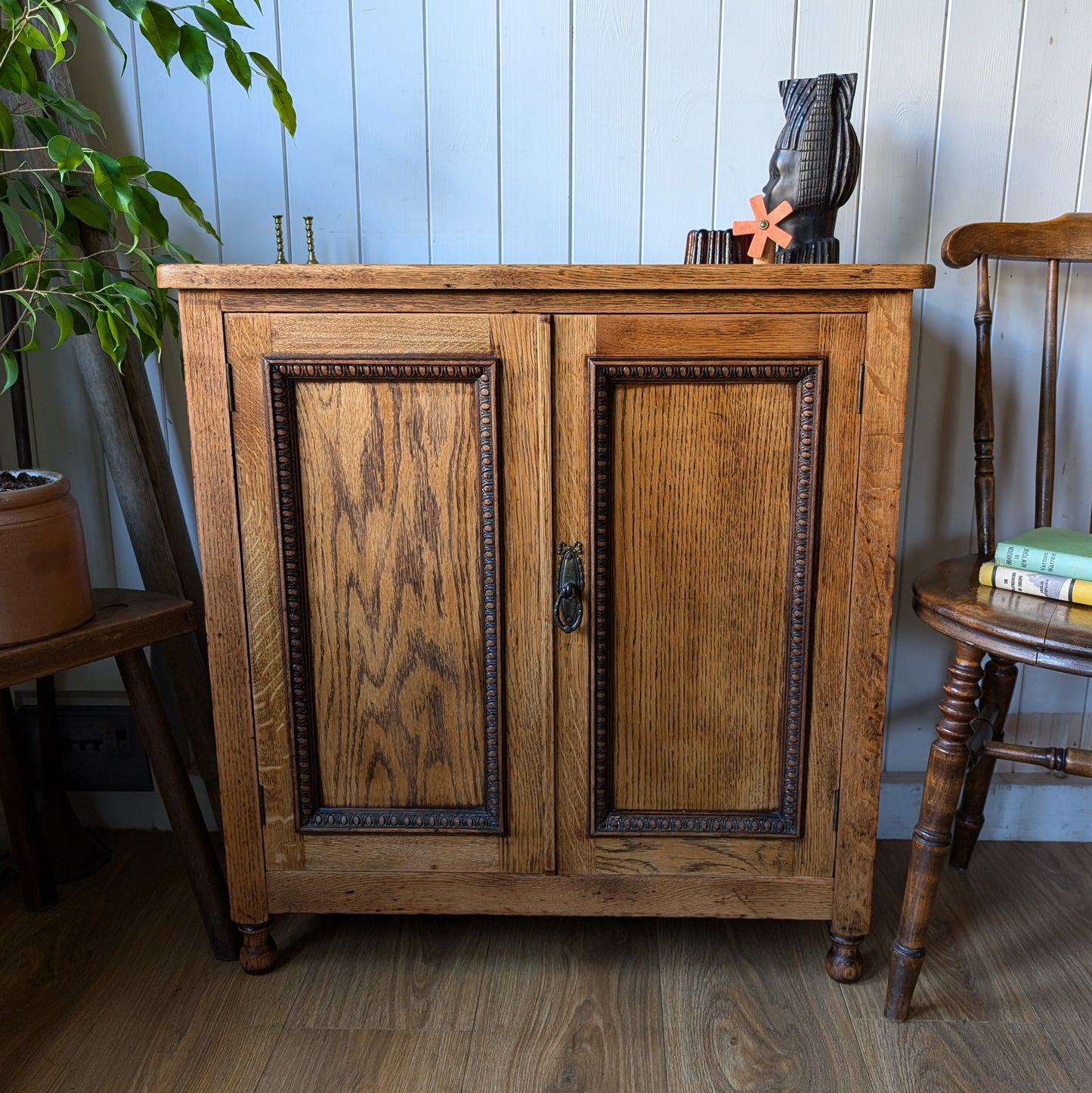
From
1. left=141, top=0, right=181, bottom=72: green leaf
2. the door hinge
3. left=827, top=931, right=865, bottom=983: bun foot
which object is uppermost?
left=141, top=0, right=181, bottom=72: green leaf

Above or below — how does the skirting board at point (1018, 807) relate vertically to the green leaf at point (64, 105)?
below

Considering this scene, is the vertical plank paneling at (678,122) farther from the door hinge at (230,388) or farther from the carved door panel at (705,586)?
the door hinge at (230,388)

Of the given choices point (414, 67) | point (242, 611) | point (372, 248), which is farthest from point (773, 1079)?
point (414, 67)

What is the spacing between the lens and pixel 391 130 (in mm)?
1442

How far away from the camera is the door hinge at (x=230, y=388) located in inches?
42.8

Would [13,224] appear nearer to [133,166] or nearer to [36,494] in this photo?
[133,166]

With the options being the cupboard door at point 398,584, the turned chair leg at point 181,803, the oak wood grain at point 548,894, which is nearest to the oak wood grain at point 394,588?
the cupboard door at point 398,584

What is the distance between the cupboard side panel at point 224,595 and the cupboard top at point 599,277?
0.09 m

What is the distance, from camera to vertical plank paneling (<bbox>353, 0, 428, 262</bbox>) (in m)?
1.41

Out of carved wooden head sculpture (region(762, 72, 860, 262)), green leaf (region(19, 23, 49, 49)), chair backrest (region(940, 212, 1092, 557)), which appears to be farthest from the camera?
chair backrest (region(940, 212, 1092, 557))

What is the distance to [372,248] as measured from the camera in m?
1.49

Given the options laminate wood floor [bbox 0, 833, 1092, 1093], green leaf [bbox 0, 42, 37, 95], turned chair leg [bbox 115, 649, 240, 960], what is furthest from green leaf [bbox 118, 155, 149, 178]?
laminate wood floor [bbox 0, 833, 1092, 1093]

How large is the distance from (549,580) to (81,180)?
908 mm

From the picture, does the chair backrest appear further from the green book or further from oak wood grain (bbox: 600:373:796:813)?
oak wood grain (bbox: 600:373:796:813)
